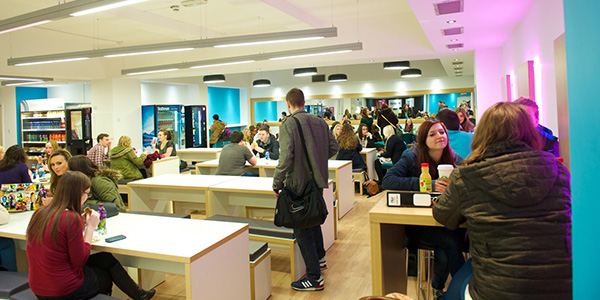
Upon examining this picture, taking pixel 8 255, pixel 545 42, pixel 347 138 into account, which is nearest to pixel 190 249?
pixel 8 255

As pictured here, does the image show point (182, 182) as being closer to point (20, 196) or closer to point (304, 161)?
point (20, 196)

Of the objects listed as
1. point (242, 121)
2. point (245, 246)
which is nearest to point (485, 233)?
point (245, 246)

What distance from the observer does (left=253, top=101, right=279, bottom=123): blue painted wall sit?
56.6 feet

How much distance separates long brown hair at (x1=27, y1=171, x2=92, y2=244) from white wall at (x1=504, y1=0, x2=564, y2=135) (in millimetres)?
3849

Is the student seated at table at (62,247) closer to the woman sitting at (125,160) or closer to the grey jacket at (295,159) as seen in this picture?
the grey jacket at (295,159)

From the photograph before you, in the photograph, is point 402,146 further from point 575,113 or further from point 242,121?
point 242,121

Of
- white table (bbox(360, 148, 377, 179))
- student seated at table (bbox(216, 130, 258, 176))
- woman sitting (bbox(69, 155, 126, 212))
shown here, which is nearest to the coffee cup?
woman sitting (bbox(69, 155, 126, 212))

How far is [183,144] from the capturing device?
14578mm

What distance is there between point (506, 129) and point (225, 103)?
14952 millimetres

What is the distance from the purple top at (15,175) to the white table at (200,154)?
4.48 metres

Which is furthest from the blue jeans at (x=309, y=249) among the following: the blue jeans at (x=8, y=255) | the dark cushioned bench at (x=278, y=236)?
the blue jeans at (x=8, y=255)

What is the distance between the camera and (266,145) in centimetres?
768

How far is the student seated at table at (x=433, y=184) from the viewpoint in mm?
2703

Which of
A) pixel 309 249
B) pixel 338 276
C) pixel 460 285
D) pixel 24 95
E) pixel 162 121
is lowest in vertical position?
pixel 338 276
